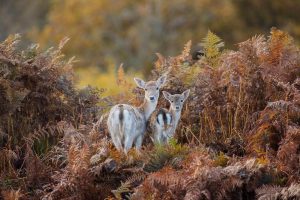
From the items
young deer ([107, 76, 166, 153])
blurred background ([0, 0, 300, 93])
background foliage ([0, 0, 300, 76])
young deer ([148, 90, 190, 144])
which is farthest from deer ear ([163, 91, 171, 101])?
blurred background ([0, 0, 300, 93])

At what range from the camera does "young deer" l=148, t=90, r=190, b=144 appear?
12969 millimetres

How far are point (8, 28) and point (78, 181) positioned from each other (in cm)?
3657

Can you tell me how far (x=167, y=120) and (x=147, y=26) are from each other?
3123cm

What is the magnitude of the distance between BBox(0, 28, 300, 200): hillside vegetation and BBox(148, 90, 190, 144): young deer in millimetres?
198

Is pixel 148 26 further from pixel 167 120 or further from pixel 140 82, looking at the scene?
pixel 167 120

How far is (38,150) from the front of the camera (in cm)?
1328

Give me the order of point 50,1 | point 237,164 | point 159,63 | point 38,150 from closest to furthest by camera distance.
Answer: point 237,164, point 38,150, point 159,63, point 50,1

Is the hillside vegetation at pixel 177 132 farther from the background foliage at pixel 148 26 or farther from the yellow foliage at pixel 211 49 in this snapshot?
the background foliage at pixel 148 26

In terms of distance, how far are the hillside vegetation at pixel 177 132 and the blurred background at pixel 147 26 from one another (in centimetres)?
2768

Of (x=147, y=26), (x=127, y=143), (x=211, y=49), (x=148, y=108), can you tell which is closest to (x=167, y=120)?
(x=148, y=108)

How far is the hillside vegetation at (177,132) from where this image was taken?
451 inches

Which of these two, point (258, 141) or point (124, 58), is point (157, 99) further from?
point (124, 58)

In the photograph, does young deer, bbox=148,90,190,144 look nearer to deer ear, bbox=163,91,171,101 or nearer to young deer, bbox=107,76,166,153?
deer ear, bbox=163,91,171,101

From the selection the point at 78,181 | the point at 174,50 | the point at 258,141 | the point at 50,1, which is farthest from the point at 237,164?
the point at 50,1
